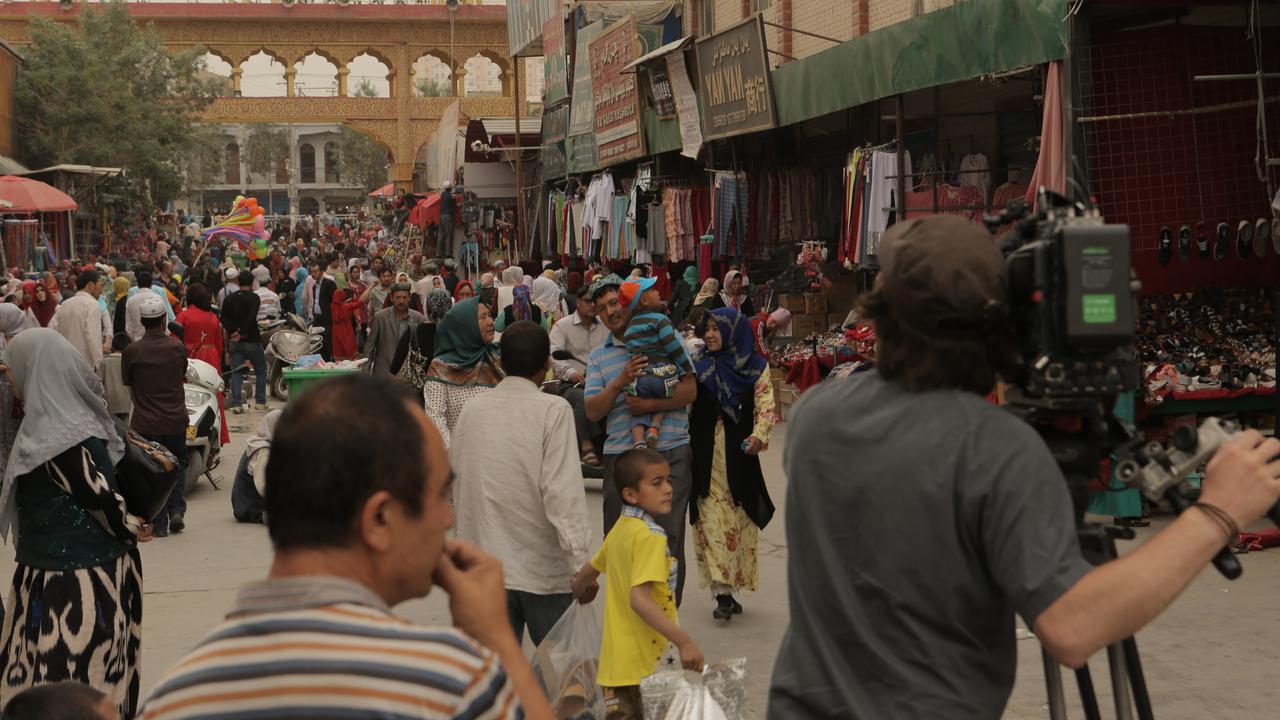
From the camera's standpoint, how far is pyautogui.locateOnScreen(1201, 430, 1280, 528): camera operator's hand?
86.2 inches

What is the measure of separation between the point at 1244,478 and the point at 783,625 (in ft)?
17.9

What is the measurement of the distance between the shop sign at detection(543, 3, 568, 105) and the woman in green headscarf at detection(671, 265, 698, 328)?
25.1 ft

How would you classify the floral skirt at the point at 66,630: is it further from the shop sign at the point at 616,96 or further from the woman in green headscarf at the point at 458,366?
the shop sign at the point at 616,96

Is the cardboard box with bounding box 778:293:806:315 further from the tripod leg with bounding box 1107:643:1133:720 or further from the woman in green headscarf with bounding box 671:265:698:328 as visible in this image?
the tripod leg with bounding box 1107:643:1133:720

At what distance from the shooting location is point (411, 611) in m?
7.84

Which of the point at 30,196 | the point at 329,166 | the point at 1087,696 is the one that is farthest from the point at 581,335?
the point at 329,166

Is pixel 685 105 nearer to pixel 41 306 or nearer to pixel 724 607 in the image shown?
pixel 41 306

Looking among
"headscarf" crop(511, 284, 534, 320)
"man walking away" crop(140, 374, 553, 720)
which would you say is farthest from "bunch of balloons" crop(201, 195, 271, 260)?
"man walking away" crop(140, 374, 553, 720)

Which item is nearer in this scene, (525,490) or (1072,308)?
(1072,308)

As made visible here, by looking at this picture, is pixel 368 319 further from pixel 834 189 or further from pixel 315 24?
pixel 315 24

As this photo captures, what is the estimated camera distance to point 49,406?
5.86 meters

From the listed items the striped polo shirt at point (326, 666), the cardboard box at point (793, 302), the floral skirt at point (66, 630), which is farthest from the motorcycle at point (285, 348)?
the striped polo shirt at point (326, 666)

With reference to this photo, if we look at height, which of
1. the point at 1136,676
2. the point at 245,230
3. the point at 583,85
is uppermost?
the point at 583,85

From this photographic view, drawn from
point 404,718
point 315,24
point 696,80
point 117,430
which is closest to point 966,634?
point 404,718
